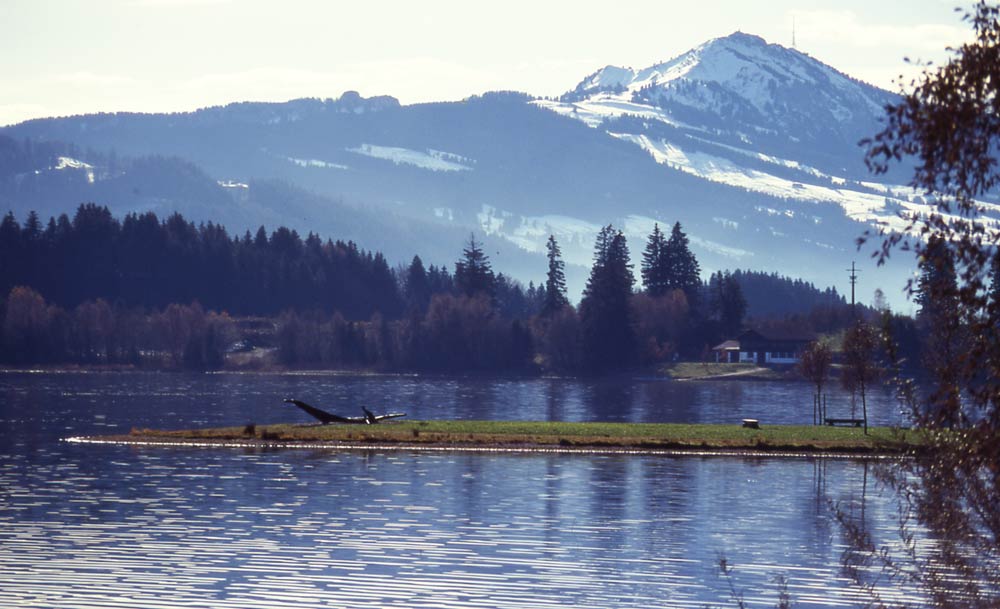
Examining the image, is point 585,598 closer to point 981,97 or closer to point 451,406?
point 981,97

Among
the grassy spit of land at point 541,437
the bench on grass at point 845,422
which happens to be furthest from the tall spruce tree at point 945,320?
the bench on grass at point 845,422

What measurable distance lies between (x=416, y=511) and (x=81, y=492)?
494 inches

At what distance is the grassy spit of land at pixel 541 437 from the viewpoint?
71438mm

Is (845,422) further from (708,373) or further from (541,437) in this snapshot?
(708,373)

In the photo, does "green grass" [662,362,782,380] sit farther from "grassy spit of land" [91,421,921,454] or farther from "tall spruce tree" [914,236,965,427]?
"tall spruce tree" [914,236,965,427]

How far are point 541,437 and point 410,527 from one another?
29.7 m

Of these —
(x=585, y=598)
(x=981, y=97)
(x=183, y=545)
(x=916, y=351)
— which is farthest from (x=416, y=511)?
(x=916, y=351)

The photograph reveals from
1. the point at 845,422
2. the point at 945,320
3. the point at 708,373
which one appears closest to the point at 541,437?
the point at 845,422

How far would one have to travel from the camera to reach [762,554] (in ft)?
129

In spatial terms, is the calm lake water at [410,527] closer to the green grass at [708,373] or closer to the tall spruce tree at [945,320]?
the tall spruce tree at [945,320]

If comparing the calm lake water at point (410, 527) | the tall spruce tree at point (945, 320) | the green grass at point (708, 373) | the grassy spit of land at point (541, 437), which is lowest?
the calm lake water at point (410, 527)

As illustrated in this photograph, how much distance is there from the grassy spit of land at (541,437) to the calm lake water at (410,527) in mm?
3212

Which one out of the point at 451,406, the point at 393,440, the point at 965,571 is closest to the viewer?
the point at 965,571

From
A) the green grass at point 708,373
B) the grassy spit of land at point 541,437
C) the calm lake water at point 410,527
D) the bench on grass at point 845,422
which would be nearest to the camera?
the calm lake water at point 410,527
